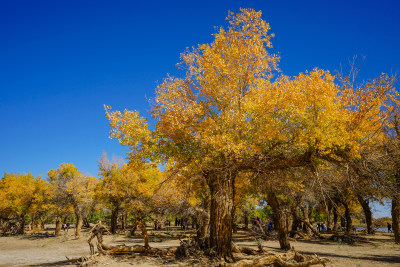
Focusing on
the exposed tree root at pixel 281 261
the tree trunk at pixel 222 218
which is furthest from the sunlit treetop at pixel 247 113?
the exposed tree root at pixel 281 261

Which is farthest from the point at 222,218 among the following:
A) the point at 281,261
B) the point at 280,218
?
the point at 280,218

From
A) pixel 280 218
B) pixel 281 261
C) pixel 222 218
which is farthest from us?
pixel 280 218

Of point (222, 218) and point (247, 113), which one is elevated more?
point (247, 113)

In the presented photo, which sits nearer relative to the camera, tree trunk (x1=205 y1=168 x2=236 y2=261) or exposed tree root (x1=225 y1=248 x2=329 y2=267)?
exposed tree root (x1=225 y1=248 x2=329 y2=267)

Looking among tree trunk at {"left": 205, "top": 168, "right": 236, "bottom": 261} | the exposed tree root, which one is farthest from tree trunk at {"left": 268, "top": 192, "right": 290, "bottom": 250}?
tree trunk at {"left": 205, "top": 168, "right": 236, "bottom": 261}

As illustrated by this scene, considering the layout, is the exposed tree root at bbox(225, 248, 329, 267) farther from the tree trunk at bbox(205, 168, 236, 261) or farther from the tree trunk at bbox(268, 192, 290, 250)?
the tree trunk at bbox(268, 192, 290, 250)

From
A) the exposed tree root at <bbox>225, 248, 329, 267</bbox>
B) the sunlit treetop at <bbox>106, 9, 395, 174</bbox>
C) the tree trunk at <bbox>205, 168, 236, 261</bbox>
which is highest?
the sunlit treetop at <bbox>106, 9, 395, 174</bbox>

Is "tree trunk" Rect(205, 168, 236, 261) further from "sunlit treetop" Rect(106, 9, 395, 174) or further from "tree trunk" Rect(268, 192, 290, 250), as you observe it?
A: "tree trunk" Rect(268, 192, 290, 250)

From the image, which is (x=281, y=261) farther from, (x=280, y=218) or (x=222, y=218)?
(x=280, y=218)

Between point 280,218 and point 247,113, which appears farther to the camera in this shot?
point 280,218

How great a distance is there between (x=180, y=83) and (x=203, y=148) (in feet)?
12.3

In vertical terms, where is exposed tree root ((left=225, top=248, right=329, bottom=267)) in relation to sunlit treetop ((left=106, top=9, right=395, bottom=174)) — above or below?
below

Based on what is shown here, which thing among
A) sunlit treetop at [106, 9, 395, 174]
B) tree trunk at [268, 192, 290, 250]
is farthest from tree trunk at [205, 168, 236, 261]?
tree trunk at [268, 192, 290, 250]

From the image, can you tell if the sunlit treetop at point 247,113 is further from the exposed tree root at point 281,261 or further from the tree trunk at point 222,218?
the exposed tree root at point 281,261
